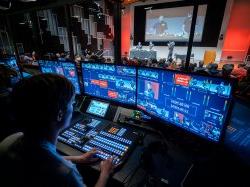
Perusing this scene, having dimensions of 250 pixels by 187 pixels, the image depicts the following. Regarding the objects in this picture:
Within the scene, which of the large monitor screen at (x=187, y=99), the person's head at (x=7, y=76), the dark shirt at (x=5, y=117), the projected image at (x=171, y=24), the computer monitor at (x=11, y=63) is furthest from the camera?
the projected image at (x=171, y=24)

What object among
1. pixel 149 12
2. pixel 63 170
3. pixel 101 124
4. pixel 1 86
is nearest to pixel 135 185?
pixel 63 170

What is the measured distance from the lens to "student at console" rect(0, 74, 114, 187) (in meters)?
0.68

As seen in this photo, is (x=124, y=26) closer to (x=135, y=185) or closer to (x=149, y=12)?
(x=149, y=12)

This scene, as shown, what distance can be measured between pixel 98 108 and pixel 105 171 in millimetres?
779

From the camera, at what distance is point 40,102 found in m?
0.70

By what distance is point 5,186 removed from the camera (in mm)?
714

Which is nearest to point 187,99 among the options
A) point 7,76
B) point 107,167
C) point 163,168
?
point 163,168

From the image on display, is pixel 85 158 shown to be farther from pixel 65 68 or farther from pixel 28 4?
pixel 28 4

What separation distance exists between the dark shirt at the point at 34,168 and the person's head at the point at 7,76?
1.87m

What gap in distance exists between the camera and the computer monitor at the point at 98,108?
1650 millimetres

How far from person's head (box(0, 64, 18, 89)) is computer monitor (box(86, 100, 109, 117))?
1366 millimetres

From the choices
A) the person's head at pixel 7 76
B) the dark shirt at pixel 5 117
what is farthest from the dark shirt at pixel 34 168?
the person's head at pixel 7 76

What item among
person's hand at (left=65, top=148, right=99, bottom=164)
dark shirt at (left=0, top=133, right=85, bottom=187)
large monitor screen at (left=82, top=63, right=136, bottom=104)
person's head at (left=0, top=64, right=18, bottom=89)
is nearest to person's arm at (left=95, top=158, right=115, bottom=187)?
person's hand at (left=65, top=148, right=99, bottom=164)

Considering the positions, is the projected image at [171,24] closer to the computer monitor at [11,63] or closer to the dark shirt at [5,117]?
the computer monitor at [11,63]
